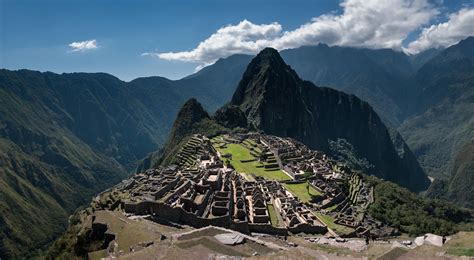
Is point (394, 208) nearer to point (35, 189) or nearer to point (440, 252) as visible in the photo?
point (440, 252)

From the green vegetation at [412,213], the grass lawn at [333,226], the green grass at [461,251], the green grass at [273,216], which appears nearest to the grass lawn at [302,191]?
the grass lawn at [333,226]

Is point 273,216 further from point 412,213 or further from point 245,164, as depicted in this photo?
point 245,164

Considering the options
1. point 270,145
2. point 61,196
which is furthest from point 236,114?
point 61,196

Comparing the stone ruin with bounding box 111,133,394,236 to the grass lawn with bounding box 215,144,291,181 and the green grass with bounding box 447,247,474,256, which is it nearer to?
the grass lawn with bounding box 215,144,291,181

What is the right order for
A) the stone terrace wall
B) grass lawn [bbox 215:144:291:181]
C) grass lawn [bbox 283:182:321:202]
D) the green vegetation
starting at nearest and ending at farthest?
the stone terrace wall < grass lawn [bbox 283:182:321:202] < the green vegetation < grass lawn [bbox 215:144:291:181]

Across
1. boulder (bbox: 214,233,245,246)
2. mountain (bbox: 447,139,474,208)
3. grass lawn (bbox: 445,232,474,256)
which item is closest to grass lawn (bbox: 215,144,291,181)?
grass lawn (bbox: 445,232,474,256)

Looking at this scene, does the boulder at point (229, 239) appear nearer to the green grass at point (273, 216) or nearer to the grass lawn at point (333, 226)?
the green grass at point (273, 216)
